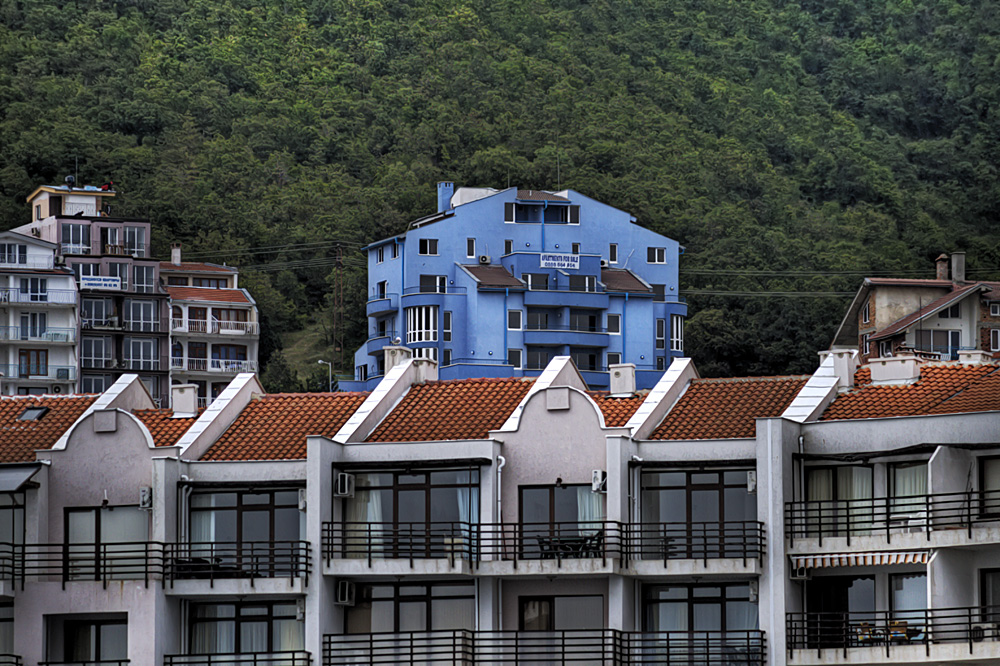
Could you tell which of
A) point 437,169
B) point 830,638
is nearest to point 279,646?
point 830,638

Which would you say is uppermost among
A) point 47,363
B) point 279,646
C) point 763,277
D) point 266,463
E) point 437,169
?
point 437,169

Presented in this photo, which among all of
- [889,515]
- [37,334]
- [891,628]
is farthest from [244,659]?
[37,334]

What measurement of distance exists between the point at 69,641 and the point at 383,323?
86675 mm

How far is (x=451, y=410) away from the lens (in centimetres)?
5316

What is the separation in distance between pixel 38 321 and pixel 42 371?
3906 millimetres

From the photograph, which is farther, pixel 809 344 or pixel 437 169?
pixel 437 169

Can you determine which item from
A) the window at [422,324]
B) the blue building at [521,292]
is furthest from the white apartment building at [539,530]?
the window at [422,324]

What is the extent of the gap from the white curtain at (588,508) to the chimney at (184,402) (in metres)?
12.3

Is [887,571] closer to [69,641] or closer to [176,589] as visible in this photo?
[176,589]

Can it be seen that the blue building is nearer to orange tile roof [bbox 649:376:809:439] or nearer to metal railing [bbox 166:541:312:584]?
orange tile roof [bbox 649:376:809:439]

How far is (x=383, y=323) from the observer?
137m

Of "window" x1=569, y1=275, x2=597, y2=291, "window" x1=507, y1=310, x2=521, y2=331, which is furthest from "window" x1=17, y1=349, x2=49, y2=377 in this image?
"window" x1=569, y1=275, x2=597, y2=291

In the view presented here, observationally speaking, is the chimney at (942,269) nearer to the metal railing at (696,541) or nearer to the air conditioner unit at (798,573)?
the metal railing at (696,541)

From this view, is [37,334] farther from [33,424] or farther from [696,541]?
[696,541]
